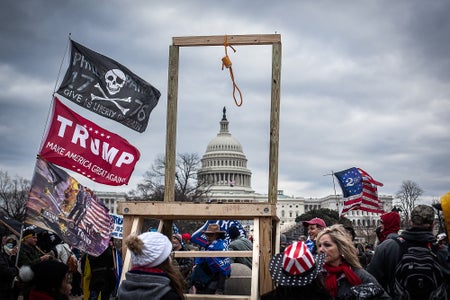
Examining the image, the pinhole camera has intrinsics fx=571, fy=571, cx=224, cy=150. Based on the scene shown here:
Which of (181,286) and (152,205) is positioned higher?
(152,205)

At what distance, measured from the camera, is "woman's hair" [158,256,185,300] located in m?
Answer: 3.88

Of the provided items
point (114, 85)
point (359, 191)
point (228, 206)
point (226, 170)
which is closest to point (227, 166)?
point (226, 170)

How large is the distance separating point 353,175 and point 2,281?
9.46 meters

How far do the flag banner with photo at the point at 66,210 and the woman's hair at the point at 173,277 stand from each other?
2.44 m

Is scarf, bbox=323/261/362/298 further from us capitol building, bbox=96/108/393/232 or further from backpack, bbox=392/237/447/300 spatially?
us capitol building, bbox=96/108/393/232

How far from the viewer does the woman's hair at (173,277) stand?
388cm

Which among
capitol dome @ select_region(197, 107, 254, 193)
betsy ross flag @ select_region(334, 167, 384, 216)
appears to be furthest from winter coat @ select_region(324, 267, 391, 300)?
capitol dome @ select_region(197, 107, 254, 193)

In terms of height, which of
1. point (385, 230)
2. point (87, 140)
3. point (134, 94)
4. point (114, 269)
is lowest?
point (114, 269)

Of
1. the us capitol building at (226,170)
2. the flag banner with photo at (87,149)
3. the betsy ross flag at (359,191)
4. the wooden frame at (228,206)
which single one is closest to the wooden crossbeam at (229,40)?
the wooden frame at (228,206)

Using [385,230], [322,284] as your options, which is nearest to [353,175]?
[385,230]

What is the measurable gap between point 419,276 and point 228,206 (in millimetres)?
1747

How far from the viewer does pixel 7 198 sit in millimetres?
65312

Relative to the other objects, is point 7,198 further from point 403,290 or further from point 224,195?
point 403,290

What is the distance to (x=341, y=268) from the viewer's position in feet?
13.8
